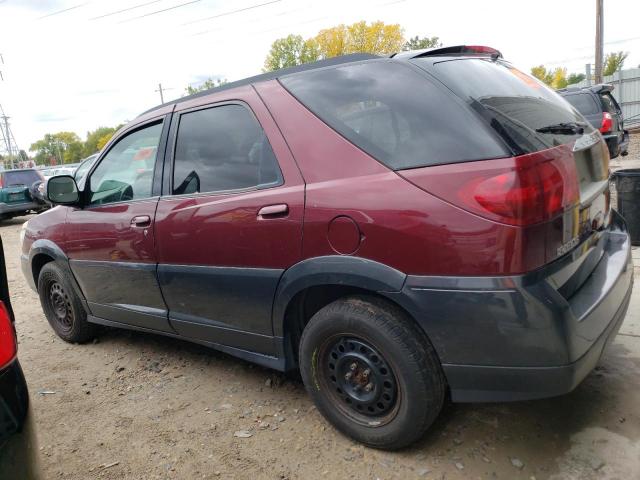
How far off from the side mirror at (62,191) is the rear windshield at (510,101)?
2650 mm

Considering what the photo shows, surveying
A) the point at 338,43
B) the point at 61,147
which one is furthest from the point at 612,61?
the point at 61,147

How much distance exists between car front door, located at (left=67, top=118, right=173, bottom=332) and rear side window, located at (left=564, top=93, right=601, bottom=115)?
9339mm

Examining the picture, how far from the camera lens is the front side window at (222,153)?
254 cm

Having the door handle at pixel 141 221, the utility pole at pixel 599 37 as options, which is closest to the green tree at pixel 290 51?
the utility pole at pixel 599 37

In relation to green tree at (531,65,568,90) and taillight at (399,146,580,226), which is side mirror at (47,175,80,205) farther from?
green tree at (531,65,568,90)

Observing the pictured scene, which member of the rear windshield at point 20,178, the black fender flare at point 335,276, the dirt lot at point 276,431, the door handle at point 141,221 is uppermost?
the rear windshield at point 20,178

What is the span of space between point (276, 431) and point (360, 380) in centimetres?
63

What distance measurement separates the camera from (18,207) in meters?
13.8

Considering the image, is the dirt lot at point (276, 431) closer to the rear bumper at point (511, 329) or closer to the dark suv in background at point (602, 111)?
the rear bumper at point (511, 329)

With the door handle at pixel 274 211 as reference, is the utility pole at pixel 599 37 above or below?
above

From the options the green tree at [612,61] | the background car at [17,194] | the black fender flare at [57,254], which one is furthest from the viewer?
the green tree at [612,61]

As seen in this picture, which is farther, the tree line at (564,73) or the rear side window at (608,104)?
the tree line at (564,73)

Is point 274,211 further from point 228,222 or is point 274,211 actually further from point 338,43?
point 338,43

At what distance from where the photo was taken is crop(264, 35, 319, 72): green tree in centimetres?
5712
